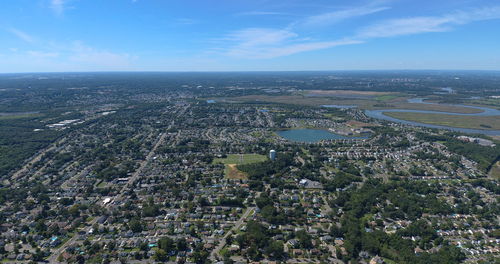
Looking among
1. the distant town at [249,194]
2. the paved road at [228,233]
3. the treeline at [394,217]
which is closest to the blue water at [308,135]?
the distant town at [249,194]

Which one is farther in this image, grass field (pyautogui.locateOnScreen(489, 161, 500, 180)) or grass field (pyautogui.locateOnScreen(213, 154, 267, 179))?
grass field (pyautogui.locateOnScreen(213, 154, 267, 179))

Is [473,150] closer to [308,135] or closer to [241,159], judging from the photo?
[308,135]

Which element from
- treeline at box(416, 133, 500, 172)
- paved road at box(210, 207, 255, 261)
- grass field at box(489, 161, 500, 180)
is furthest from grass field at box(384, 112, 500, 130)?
paved road at box(210, 207, 255, 261)

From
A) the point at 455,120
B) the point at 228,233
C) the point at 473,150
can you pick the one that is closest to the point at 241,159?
the point at 228,233

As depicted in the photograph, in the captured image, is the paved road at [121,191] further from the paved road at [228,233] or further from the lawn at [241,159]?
the paved road at [228,233]

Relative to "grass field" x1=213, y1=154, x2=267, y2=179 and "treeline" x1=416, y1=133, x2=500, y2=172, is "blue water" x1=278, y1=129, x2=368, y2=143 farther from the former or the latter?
"treeline" x1=416, y1=133, x2=500, y2=172

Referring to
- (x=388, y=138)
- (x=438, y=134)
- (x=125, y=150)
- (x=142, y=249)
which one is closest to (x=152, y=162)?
(x=125, y=150)
